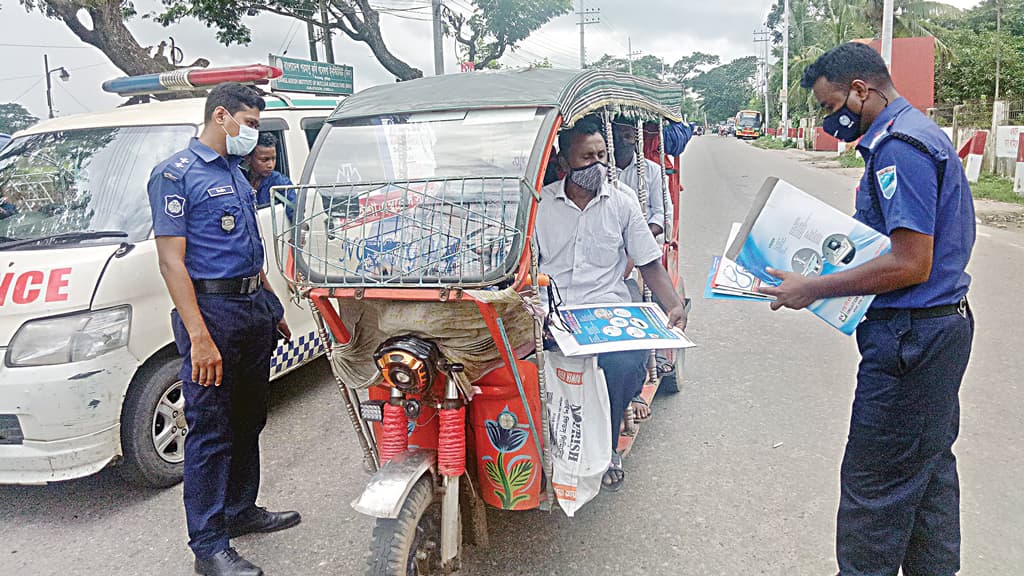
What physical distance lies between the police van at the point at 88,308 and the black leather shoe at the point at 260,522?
0.70m

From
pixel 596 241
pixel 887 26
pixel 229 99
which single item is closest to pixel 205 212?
pixel 229 99

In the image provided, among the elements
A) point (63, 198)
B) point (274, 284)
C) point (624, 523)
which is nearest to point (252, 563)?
point (624, 523)

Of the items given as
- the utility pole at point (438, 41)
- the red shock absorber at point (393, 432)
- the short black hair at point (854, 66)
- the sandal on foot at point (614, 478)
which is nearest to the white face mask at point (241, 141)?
the red shock absorber at point (393, 432)

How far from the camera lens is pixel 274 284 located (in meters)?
4.74

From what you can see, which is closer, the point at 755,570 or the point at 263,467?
the point at 755,570

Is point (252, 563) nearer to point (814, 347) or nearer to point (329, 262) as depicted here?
point (329, 262)

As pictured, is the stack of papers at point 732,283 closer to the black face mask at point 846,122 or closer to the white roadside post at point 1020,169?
the black face mask at point 846,122

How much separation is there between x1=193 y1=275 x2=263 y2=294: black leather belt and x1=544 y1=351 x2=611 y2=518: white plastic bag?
132 centimetres

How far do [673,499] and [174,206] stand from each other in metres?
2.61

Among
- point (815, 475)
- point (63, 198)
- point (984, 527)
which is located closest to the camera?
point (984, 527)

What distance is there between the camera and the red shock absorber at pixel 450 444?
2.66m

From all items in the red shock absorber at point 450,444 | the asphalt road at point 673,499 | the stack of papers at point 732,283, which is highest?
the stack of papers at point 732,283

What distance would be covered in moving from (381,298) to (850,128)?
5.63 feet

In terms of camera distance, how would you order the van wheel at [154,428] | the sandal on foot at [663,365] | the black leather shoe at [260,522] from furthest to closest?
the sandal on foot at [663,365]
the van wheel at [154,428]
the black leather shoe at [260,522]
